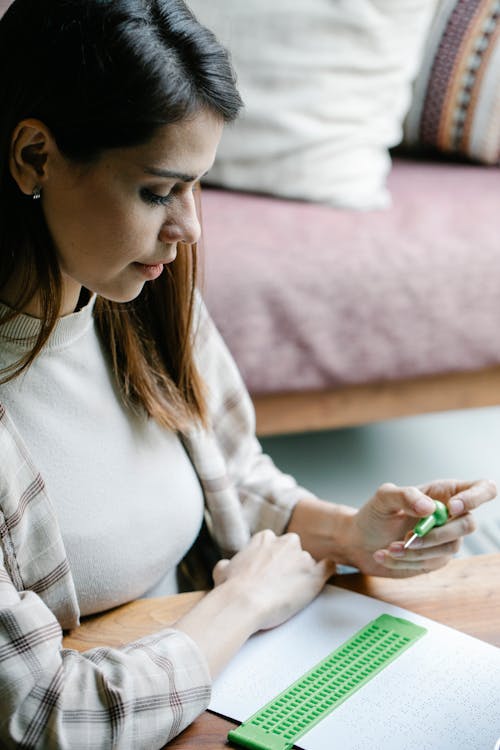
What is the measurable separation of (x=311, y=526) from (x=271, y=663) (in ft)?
0.80

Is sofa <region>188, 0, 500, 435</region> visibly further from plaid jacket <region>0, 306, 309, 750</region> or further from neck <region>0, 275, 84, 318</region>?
plaid jacket <region>0, 306, 309, 750</region>

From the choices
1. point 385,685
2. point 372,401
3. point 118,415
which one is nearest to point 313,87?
point 372,401

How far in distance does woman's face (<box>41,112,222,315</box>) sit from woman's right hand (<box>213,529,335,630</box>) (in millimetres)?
274

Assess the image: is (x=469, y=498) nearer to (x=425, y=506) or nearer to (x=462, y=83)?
(x=425, y=506)

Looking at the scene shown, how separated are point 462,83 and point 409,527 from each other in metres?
1.35

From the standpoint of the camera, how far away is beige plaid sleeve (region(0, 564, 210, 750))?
2.38 ft

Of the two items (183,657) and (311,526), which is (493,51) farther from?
(183,657)

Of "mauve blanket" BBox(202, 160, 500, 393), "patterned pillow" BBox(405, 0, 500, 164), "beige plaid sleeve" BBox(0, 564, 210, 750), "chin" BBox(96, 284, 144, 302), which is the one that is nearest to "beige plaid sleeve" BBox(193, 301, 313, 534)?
"chin" BBox(96, 284, 144, 302)

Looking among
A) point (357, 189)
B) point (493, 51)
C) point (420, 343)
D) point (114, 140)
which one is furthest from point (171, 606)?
point (493, 51)

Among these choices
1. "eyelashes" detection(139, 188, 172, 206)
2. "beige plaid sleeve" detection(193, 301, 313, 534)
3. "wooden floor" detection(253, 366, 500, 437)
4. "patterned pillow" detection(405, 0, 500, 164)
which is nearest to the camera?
"eyelashes" detection(139, 188, 172, 206)

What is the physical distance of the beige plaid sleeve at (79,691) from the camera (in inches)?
28.6

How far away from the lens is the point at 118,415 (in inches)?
39.2

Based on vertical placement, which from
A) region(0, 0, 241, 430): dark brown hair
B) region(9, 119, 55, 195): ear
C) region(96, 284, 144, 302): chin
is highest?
region(0, 0, 241, 430): dark brown hair

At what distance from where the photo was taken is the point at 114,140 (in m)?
0.80
